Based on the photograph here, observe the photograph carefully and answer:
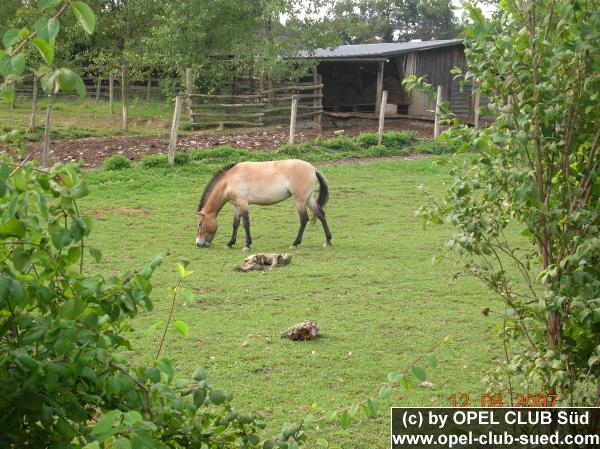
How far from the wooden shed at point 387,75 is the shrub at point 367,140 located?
344 inches

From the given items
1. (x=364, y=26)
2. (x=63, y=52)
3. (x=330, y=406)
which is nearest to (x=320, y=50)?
(x=63, y=52)

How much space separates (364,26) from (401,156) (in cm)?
3223

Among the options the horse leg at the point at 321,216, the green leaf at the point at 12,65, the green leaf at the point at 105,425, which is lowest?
the horse leg at the point at 321,216

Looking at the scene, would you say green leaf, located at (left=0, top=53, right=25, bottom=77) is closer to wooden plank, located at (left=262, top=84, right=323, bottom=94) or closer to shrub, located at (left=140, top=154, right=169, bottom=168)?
shrub, located at (left=140, top=154, right=169, bottom=168)

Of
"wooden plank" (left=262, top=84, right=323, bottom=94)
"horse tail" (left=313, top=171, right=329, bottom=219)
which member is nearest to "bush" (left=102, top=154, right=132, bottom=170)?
"horse tail" (left=313, top=171, right=329, bottom=219)

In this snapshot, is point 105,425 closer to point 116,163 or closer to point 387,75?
point 116,163

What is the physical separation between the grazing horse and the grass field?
1.84 ft

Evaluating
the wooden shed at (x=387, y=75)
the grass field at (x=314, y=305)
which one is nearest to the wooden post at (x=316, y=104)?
the wooden shed at (x=387, y=75)

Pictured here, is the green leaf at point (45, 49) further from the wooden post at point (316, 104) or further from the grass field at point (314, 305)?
the wooden post at point (316, 104)

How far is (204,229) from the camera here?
476 inches

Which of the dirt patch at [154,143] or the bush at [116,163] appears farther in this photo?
the dirt patch at [154,143]

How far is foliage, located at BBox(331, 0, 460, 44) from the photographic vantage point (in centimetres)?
5609

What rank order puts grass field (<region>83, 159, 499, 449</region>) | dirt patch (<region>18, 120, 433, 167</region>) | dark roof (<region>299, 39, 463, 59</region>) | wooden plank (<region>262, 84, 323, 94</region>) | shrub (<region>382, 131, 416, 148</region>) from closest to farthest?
grass field (<region>83, 159, 499, 449</region>)
dirt patch (<region>18, 120, 433, 167</region>)
shrub (<region>382, 131, 416, 148</region>)
wooden plank (<region>262, 84, 323, 94</region>)
dark roof (<region>299, 39, 463, 59</region>)

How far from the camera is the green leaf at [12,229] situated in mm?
2186
